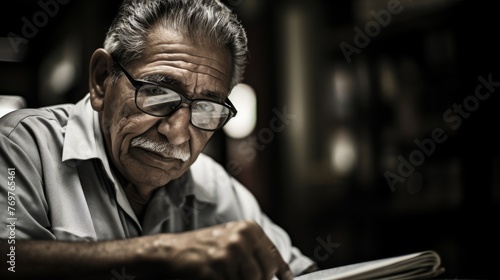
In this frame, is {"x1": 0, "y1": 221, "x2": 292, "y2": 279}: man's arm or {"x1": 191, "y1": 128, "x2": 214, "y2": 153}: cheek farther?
{"x1": 191, "y1": 128, "x2": 214, "y2": 153}: cheek

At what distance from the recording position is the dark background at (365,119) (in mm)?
813

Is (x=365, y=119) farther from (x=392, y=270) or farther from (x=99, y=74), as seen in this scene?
(x=99, y=74)

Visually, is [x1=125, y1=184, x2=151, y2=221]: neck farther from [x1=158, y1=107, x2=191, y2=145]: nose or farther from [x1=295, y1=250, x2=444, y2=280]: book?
[x1=295, y1=250, x2=444, y2=280]: book

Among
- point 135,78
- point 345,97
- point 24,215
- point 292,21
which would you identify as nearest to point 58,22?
point 135,78

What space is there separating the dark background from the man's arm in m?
0.23

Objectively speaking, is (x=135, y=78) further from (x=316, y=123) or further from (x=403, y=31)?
(x=403, y=31)

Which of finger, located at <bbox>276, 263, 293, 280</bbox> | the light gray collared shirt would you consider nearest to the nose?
the light gray collared shirt

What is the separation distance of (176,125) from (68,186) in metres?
0.17

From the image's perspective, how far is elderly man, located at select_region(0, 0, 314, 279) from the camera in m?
0.54

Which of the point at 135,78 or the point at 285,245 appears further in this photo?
the point at 285,245

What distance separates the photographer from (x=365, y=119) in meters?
1.07

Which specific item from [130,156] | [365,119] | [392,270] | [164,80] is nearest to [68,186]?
[130,156]

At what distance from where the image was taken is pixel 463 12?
1237 millimetres

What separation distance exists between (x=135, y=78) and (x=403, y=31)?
77 centimetres
